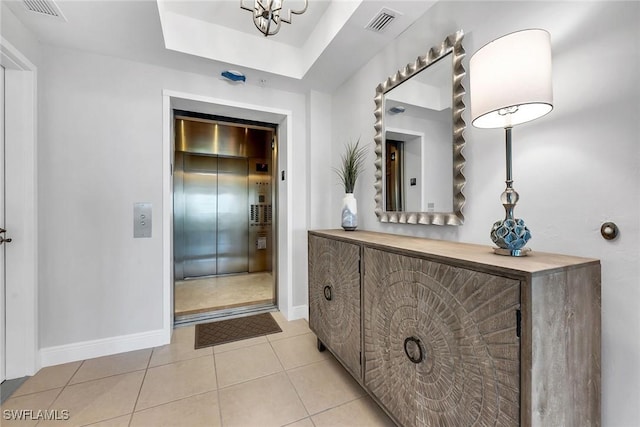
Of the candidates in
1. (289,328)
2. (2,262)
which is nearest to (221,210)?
(289,328)

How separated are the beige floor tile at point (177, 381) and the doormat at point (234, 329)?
0.28m

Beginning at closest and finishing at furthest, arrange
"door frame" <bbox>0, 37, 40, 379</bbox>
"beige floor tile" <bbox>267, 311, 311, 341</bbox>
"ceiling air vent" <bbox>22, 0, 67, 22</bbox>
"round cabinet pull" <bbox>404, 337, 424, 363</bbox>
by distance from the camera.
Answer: "round cabinet pull" <bbox>404, 337, 424, 363</bbox> < "ceiling air vent" <bbox>22, 0, 67, 22</bbox> < "door frame" <bbox>0, 37, 40, 379</bbox> < "beige floor tile" <bbox>267, 311, 311, 341</bbox>

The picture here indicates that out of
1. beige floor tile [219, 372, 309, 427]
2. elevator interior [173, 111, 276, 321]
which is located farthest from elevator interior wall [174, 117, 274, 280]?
beige floor tile [219, 372, 309, 427]

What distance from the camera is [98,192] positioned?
2.06 m

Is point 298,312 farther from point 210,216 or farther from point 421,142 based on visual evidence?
point 210,216

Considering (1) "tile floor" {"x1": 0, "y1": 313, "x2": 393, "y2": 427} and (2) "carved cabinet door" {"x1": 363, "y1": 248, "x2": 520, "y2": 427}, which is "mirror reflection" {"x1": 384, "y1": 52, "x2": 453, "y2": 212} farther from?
(1) "tile floor" {"x1": 0, "y1": 313, "x2": 393, "y2": 427}

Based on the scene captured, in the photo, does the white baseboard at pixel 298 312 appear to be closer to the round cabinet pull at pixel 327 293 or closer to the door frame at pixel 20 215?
the round cabinet pull at pixel 327 293

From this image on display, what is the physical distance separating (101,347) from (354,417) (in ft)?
6.76

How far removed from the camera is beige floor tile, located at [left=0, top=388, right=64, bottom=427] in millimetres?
1405

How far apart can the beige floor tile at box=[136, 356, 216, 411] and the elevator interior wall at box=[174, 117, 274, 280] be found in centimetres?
218

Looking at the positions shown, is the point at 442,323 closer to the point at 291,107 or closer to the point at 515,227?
the point at 515,227

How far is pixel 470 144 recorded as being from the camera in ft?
4.51

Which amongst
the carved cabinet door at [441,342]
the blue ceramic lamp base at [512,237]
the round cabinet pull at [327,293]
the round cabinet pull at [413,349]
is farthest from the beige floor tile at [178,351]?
the blue ceramic lamp base at [512,237]

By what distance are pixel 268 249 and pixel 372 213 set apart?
9.37 ft
